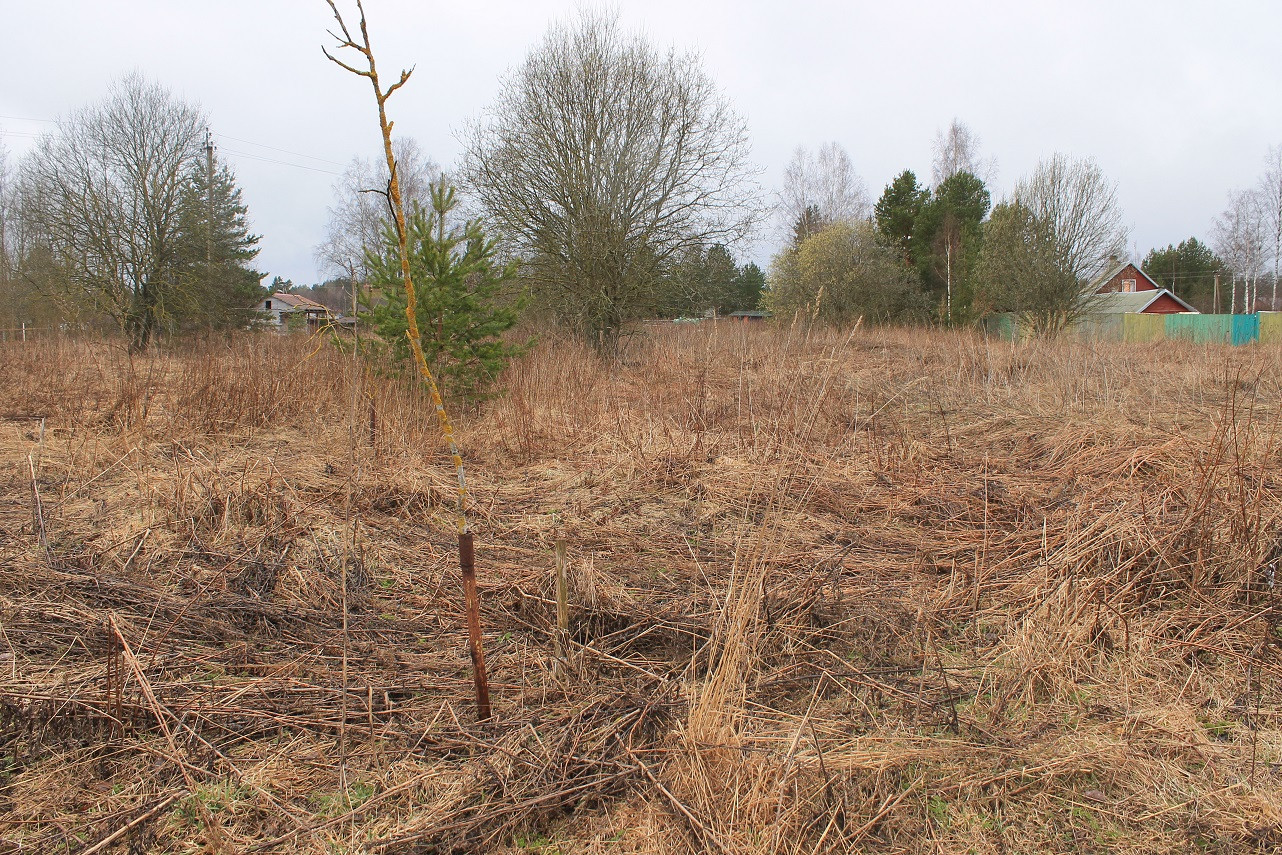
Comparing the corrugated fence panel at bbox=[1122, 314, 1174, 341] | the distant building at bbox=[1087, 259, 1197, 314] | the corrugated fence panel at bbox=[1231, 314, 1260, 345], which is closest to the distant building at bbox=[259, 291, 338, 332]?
the corrugated fence panel at bbox=[1122, 314, 1174, 341]

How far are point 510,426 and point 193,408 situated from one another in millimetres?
3048

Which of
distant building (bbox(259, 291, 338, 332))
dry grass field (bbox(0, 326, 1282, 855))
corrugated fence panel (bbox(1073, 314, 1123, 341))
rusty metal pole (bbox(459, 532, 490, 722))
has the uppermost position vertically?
corrugated fence panel (bbox(1073, 314, 1123, 341))

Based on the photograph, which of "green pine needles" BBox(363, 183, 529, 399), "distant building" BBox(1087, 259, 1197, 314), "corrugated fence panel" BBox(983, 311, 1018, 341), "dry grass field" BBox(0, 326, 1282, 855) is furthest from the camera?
"distant building" BBox(1087, 259, 1197, 314)

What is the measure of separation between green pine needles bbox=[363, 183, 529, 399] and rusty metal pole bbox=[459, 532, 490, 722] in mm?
4851

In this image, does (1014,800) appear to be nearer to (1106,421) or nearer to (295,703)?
(295,703)

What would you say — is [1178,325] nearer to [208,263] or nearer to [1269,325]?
[1269,325]

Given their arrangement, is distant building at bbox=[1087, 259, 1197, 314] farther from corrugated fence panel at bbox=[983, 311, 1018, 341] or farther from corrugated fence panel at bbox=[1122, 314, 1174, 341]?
corrugated fence panel at bbox=[983, 311, 1018, 341]

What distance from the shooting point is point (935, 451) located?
17.8 feet

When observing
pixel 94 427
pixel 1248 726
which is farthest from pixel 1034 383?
pixel 94 427

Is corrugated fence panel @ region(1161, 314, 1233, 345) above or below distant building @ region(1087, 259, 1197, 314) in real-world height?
below

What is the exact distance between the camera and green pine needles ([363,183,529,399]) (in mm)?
6258

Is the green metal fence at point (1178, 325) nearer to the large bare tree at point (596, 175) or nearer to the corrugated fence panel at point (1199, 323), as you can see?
the corrugated fence panel at point (1199, 323)

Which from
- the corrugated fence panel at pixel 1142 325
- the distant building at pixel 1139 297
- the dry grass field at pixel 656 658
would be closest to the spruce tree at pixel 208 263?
the dry grass field at pixel 656 658

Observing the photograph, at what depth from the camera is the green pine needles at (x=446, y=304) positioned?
6258 millimetres
